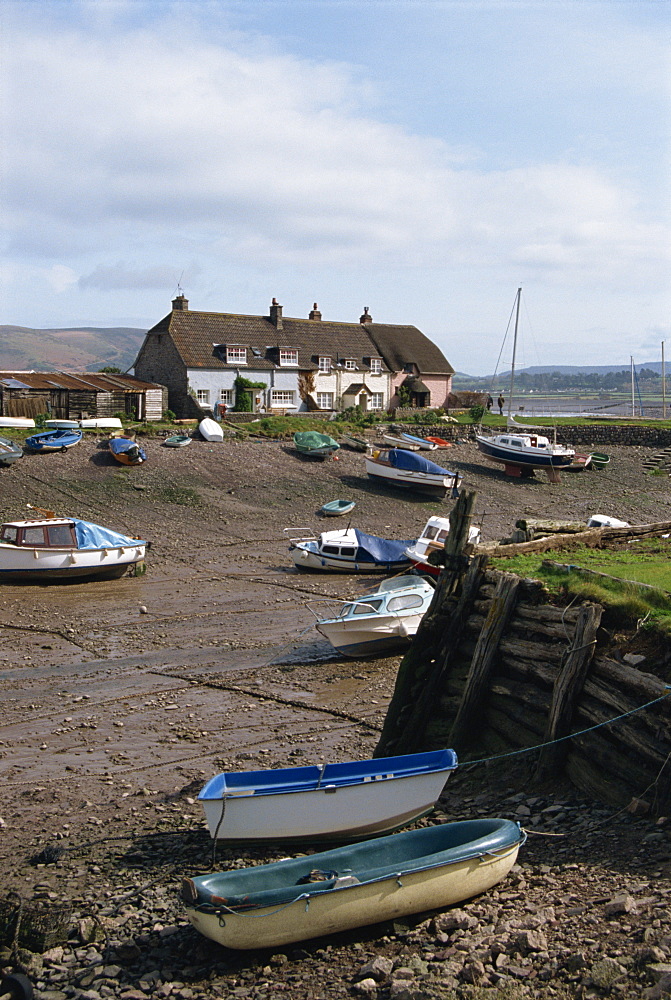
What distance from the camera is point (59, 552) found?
2703 centimetres

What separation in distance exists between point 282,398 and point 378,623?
127ft

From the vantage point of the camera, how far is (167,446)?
41625 mm

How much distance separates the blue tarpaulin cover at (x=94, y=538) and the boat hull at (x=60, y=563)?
9.2 inches

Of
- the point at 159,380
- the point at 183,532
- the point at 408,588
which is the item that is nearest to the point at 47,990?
the point at 408,588

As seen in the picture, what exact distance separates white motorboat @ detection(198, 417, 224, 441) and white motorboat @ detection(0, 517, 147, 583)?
16.9 m

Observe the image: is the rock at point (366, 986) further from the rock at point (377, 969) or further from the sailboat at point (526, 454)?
the sailboat at point (526, 454)

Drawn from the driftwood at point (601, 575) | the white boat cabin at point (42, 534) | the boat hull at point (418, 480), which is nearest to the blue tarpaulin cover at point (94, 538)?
the white boat cabin at point (42, 534)

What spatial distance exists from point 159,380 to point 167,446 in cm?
1461

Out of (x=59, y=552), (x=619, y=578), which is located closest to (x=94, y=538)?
(x=59, y=552)

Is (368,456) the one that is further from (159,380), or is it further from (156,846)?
(156,846)

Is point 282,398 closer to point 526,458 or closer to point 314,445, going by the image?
point 314,445

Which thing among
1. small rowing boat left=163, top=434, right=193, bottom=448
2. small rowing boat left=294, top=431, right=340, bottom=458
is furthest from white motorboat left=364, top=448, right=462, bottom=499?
small rowing boat left=163, top=434, right=193, bottom=448

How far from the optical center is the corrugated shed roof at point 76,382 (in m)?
47.3

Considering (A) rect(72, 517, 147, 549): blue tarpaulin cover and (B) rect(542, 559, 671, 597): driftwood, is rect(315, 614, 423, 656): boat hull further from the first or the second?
(A) rect(72, 517, 147, 549): blue tarpaulin cover
